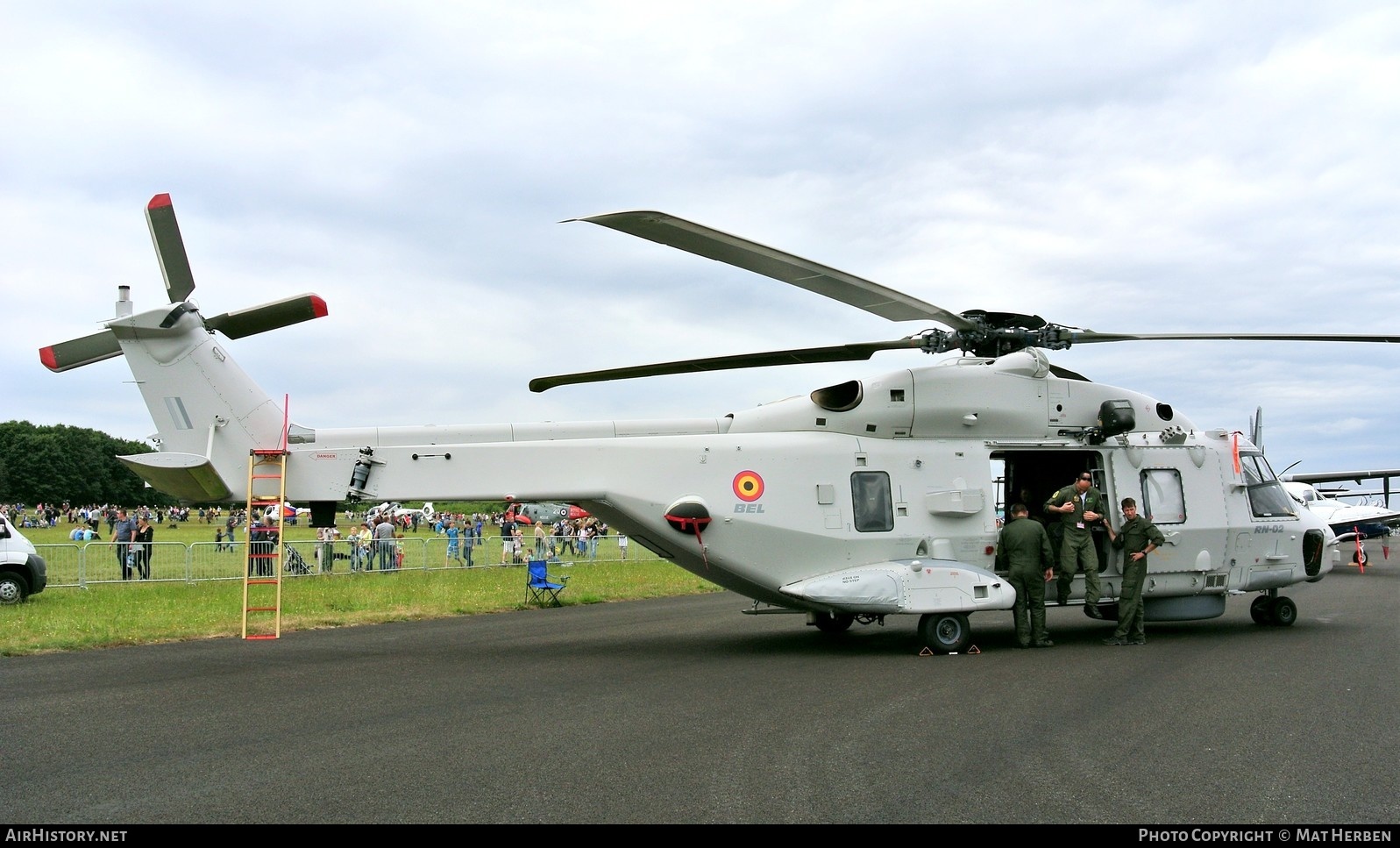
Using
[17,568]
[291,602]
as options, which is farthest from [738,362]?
[17,568]

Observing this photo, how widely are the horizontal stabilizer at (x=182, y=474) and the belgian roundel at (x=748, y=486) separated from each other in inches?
216

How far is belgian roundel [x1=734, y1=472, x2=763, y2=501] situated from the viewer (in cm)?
1104

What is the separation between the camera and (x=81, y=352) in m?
10.2

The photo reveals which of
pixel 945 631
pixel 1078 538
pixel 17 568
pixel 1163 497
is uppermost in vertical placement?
pixel 1163 497

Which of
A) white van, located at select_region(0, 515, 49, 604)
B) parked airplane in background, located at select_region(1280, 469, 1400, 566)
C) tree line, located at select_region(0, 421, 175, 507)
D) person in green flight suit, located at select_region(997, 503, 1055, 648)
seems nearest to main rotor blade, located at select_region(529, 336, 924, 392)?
person in green flight suit, located at select_region(997, 503, 1055, 648)

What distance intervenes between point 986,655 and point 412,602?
10232 mm

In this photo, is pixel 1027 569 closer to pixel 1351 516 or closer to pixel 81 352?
pixel 81 352

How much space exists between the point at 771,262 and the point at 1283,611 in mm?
9389

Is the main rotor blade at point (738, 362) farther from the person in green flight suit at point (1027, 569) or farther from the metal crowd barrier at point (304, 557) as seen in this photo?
the metal crowd barrier at point (304, 557)

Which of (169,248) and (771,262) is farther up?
(169,248)

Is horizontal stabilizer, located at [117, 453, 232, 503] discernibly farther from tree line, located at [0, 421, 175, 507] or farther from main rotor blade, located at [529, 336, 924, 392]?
tree line, located at [0, 421, 175, 507]

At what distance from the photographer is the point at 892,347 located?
36.9 ft
